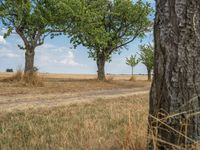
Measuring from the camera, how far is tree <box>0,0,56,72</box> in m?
30.4

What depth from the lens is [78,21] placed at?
34656mm

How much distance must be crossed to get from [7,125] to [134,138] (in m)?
3.67

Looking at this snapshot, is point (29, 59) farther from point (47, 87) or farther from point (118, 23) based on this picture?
point (118, 23)

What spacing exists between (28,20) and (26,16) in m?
0.39

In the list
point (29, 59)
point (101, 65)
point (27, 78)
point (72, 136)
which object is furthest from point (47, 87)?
point (72, 136)

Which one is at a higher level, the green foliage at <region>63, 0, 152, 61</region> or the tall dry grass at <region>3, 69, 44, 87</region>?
the green foliage at <region>63, 0, 152, 61</region>

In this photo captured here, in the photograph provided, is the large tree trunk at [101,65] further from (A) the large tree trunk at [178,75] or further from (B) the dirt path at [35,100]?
(A) the large tree trunk at [178,75]

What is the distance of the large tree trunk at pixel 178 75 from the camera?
416cm

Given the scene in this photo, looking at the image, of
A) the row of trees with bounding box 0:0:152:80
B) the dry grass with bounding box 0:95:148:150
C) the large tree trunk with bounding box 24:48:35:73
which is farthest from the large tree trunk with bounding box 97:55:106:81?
the dry grass with bounding box 0:95:148:150

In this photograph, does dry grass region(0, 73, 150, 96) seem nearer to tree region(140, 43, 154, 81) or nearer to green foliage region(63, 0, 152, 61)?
green foliage region(63, 0, 152, 61)

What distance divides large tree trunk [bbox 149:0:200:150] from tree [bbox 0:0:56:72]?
86.8 feet

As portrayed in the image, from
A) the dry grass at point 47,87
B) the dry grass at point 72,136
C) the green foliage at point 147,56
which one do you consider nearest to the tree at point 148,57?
the green foliage at point 147,56

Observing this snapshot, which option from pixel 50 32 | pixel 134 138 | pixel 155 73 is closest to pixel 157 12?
pixel 155 73

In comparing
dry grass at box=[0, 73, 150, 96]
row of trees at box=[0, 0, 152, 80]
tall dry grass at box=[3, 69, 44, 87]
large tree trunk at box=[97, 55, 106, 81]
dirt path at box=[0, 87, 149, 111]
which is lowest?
dirt path at box=[0, 87, 149, 111]
